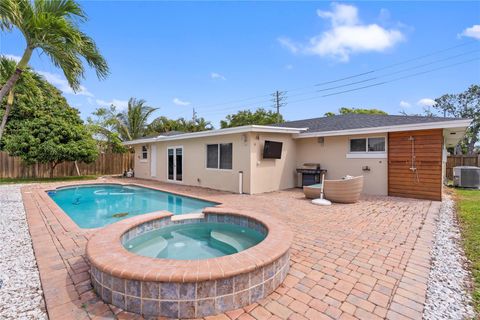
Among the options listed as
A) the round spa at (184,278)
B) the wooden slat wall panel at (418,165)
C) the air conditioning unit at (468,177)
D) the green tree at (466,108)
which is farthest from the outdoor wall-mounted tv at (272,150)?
the green tree at (466,108)

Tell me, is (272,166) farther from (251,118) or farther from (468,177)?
(251,118)

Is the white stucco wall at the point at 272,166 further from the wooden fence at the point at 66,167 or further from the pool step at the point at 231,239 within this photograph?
the wooden fence at the point at 66,167

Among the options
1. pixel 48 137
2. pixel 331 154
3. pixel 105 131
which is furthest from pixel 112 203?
pixel 105 131

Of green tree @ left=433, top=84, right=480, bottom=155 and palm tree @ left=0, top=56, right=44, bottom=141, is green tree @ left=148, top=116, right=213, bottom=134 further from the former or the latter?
green tree @ left=433, top=84, right=480, bottom=155

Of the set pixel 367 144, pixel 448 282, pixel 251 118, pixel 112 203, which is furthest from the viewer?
pixel 251 118

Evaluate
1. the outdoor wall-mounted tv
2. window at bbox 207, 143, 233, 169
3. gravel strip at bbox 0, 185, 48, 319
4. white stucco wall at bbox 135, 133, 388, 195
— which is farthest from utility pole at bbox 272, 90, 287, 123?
gravel strip at bbox 0, 185, 48, 319

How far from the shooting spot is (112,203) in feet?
30.9

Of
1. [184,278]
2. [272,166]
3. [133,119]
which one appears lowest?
[184,278]

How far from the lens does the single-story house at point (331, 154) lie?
859 cm

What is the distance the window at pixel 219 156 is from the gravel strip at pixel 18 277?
285 inches

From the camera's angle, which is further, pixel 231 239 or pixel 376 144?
pixel 376 144

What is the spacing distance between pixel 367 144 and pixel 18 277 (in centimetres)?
1095

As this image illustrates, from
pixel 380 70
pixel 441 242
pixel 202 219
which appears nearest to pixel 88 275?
pixel 202 219

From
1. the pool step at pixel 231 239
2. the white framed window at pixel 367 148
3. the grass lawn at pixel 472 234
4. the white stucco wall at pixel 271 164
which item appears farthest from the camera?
the white stucco wall at pixel 271 164
